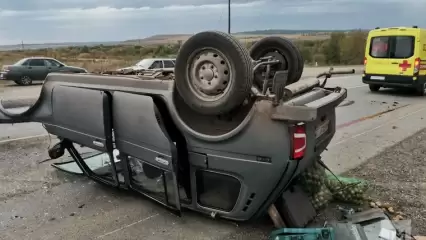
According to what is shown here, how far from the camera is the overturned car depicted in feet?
11.9

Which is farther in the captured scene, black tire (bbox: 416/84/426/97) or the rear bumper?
black tire (bbox: 416/84/426/97)

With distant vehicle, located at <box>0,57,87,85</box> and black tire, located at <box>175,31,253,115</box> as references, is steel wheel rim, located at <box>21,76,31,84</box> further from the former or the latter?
black tire, located at <box>175,31,253,115</box>

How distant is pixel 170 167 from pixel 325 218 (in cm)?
167

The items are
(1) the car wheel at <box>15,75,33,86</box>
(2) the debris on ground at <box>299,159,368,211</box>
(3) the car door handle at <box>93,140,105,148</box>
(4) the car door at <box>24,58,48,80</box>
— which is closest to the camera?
(2) the debris on ground at <box>299,159,368,211</box>

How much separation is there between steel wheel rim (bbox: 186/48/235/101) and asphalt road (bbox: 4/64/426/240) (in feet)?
4.43

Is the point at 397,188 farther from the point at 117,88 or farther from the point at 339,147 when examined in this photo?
the point at 117,88

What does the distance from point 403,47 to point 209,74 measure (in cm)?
1401

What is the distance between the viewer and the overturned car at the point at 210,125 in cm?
362

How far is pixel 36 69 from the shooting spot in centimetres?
2189

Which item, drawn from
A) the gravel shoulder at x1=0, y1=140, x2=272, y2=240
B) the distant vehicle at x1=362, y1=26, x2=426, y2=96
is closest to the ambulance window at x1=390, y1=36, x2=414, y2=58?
the distant vehicle at x1=362, y1=26, x2=426, y2=96

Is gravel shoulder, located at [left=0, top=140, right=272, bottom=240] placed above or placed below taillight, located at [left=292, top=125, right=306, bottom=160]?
below

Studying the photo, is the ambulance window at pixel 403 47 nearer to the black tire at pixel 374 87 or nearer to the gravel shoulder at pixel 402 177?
the black tire at pixel 374 87

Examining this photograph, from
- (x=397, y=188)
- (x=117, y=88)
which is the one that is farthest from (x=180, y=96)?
(x=397, y=188)

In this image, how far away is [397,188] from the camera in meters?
5.36
